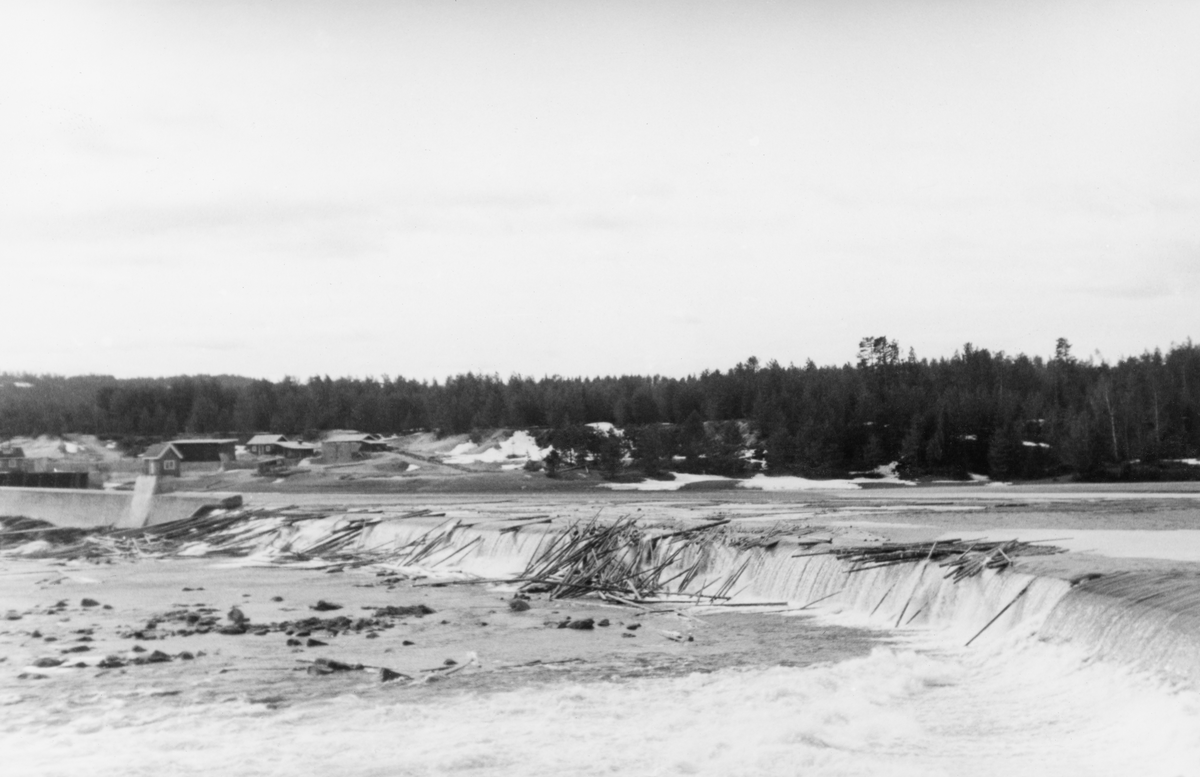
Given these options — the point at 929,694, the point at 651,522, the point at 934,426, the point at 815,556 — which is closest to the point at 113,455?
the point at 934,426

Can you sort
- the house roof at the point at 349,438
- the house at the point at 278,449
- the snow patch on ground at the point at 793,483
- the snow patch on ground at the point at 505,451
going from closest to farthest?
the snow patch on ground at the point at 793,483 < the house roof at the point at 349,438 < the house at the point at 278,449 < the snow patch on ground at the point at 505,451

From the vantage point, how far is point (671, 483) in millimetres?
82500

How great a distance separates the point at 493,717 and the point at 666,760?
291 centimetres

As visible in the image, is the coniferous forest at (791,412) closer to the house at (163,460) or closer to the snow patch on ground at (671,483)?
the snow patch on ground at (671,483)

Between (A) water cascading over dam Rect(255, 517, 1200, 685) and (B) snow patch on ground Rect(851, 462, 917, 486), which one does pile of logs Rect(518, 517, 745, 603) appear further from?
(B) snow patch on ground Rect(851, 462, 917, 486)

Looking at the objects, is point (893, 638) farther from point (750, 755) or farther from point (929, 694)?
point (750, 755)

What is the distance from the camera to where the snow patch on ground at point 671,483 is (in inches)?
3004

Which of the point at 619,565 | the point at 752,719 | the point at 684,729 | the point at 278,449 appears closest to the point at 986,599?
the point at 752,719

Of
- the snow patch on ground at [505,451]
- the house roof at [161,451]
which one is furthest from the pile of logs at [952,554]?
the house roof at [161,451]

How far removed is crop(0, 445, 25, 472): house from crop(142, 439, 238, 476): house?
9514mm

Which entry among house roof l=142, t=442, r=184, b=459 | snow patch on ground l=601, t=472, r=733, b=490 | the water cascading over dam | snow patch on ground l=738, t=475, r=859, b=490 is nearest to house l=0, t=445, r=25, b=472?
house roof l=142, t=442, r=184, b=459

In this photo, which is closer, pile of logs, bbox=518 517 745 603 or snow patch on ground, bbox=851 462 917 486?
pile of logs, bbox=518 517 745 603

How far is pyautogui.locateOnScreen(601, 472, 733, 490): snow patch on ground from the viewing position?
3004 inches

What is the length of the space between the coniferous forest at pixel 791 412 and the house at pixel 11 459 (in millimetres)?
19781
